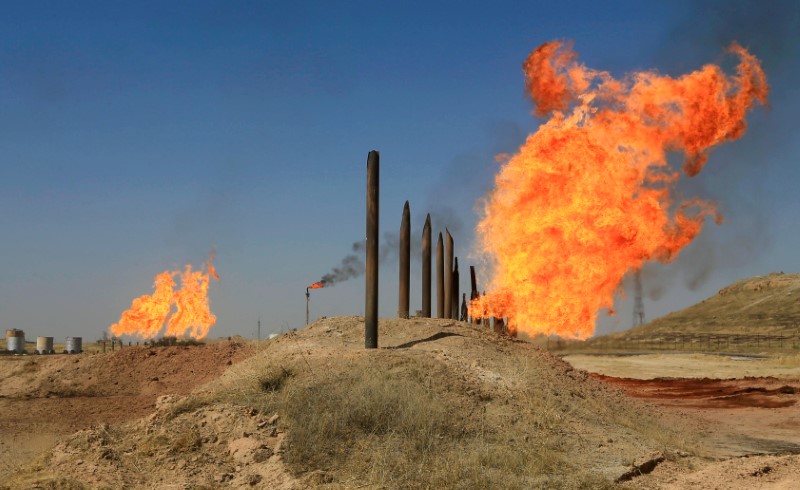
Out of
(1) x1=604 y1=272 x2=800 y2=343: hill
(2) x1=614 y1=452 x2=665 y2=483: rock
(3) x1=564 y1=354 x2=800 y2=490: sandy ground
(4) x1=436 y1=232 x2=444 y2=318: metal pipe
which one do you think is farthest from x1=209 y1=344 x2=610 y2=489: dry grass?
(1) x1=604 y1=272 x2=800 y2=343: hill

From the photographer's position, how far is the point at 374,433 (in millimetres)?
12836

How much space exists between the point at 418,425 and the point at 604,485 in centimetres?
340

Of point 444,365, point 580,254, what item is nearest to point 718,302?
point 580,254

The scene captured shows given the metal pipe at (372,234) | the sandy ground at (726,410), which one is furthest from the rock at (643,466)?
the metal pipe at (372,234)

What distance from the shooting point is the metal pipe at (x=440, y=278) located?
27938mm

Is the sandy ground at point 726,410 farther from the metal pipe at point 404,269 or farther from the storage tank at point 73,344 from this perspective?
the storage tank at point 73,344

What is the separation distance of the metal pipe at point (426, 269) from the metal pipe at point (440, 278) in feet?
6.48

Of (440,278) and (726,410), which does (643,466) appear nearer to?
(726,410)

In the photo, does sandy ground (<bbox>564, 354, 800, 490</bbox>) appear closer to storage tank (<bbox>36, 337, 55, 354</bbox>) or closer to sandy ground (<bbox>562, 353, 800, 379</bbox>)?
sandy ground (<bbox>562, 353, 800, 379</bbox>)

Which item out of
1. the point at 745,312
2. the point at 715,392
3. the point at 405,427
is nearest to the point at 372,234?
the point at 405,427

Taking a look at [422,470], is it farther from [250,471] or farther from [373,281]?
[373,281]

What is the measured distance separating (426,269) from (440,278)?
235 cm

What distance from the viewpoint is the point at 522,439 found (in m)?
13.6

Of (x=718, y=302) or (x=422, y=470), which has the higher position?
(x=718, y=302)
